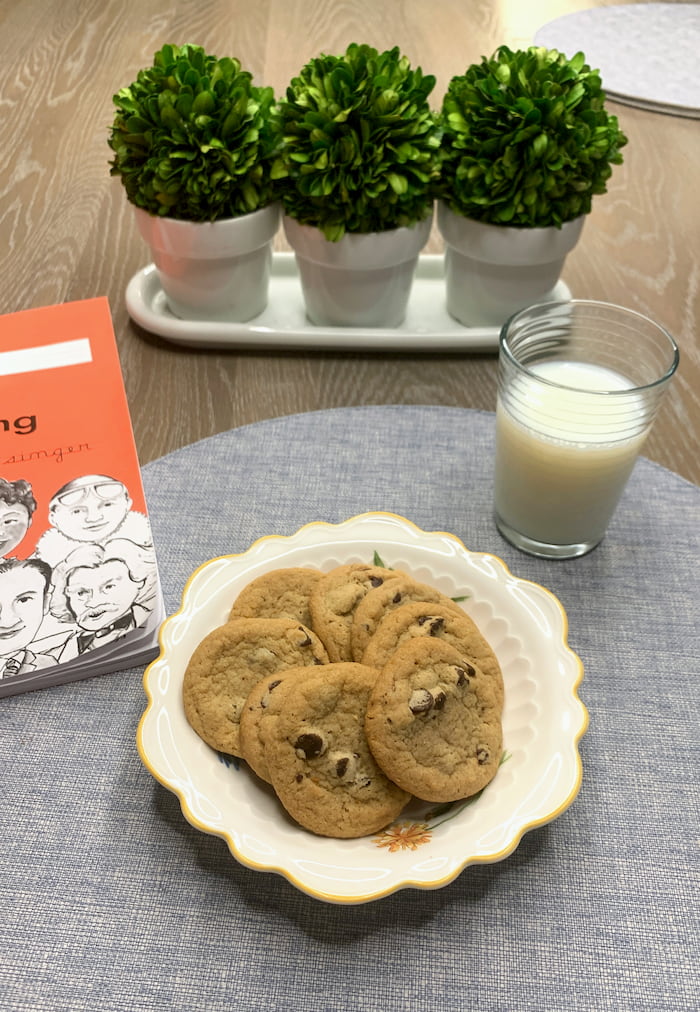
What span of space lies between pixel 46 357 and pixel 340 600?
0.36m

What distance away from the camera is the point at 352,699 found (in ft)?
1.62

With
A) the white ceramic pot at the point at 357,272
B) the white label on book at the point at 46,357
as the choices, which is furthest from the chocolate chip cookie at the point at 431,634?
the white ceramic pot at the point at 357,272

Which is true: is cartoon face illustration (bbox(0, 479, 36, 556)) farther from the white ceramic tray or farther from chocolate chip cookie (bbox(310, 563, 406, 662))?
the white ceramic tray

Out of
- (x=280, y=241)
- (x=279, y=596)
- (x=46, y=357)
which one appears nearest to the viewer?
(x=279, y=596)

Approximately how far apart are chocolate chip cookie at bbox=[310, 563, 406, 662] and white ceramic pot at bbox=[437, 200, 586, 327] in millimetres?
484

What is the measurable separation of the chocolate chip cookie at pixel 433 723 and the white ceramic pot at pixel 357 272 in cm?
54

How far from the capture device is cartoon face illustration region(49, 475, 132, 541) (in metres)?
0.62

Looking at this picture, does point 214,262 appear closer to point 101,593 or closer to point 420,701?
point 101,593

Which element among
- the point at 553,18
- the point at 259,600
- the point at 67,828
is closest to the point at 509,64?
the point at 259,600

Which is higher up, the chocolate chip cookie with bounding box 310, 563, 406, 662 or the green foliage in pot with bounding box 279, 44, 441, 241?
the green foliage in pot with bounding box 279, 44, 441, 241

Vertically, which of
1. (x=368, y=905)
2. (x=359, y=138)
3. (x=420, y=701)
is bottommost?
(x=368, y=905)

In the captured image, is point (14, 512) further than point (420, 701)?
Yes

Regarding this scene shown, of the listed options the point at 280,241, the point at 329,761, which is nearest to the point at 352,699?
the point at 329,761

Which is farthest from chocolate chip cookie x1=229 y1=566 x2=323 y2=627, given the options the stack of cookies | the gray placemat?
the gray placemat
